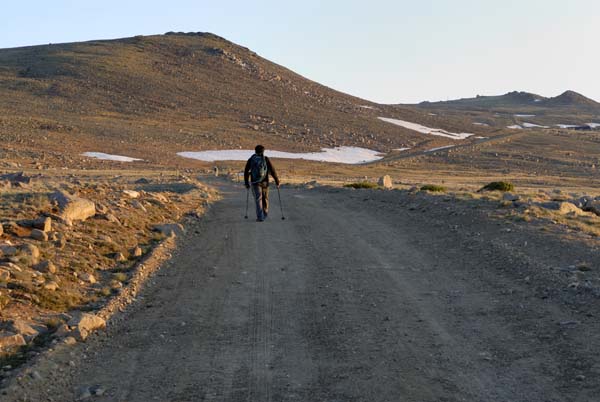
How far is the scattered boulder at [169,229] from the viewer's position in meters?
14.4

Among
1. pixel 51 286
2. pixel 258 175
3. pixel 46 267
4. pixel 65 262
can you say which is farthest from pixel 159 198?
pixel 51 286

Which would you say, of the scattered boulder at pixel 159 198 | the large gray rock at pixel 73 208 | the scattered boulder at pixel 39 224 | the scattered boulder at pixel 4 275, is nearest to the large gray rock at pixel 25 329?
the scattered boulder at pixel 4 275

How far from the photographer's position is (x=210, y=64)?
112 m

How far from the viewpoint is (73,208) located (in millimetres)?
13039

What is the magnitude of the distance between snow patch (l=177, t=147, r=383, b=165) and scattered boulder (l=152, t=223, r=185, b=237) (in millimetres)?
48117

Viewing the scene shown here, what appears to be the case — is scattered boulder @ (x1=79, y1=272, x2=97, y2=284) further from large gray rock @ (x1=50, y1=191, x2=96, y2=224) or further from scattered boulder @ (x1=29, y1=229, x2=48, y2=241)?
large gray rock @ (x1=50, y1=191, x2=96, y2=224)

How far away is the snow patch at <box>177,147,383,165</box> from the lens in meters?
64.6

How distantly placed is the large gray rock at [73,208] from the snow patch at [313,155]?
49.0 m

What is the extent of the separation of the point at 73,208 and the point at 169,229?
224 cm

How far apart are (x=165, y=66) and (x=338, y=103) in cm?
2839

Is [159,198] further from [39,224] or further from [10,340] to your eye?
[10,340]

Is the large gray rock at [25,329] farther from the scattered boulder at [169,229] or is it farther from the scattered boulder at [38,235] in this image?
the scattered boulder at [169,229]

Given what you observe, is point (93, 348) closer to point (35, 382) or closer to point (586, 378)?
point (35, 382)

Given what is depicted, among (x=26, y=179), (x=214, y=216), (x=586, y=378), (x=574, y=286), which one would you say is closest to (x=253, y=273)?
(x=574, y=286)
